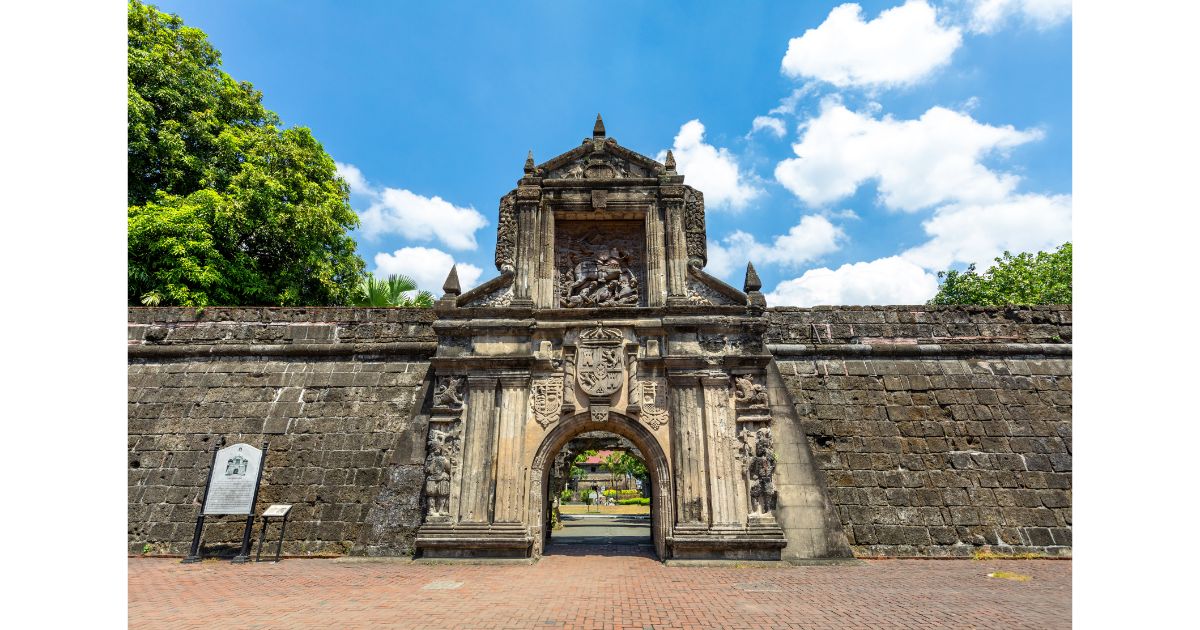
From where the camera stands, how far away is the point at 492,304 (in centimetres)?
1113

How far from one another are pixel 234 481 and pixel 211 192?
10.8 meters

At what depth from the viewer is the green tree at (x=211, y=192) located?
15.8 m

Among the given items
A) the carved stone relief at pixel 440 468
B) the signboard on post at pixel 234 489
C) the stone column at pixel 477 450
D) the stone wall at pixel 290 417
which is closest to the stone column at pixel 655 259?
the stone column at pixel 477 450

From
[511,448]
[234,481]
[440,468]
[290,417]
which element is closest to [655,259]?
[511,448]

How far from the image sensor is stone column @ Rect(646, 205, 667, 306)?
11.2 m

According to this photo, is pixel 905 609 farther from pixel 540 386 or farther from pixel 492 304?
pixel 492 304

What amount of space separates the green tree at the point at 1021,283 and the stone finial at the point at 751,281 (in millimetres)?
18878

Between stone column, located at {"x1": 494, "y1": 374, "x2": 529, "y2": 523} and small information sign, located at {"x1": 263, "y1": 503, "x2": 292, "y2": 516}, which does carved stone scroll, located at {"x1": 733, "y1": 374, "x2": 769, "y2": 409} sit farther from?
small information sign, located at {"x1": 263, "y1": 503, "x2": 292, "y2": 516}

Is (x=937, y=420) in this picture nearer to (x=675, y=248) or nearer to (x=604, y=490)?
(x=675, y=248)

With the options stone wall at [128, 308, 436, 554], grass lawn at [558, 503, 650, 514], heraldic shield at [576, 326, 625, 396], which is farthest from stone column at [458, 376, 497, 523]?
grass lawn at [558, 503, 650, 514]

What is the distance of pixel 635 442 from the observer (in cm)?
1066

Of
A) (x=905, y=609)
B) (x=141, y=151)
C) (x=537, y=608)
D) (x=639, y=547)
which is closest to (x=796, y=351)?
(x=639, y=547)

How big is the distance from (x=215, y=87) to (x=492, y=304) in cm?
1520

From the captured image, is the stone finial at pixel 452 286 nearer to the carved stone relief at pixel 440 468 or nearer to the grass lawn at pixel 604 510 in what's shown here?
the carved stone relief at pixel 440 468
